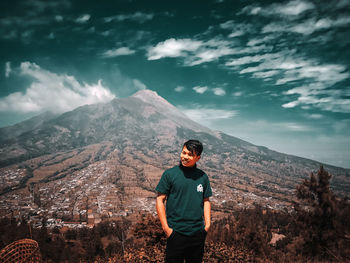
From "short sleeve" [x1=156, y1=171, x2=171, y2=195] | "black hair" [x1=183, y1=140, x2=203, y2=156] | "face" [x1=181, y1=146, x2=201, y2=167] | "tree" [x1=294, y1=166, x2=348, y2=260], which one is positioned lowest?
"tree" [x1=294, y1=166, x2=348, y2=260]

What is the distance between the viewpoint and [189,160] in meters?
3.15

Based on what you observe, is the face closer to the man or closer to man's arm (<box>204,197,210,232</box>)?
the man

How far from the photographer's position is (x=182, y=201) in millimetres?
3092

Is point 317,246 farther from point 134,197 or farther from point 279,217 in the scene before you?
point 134,197

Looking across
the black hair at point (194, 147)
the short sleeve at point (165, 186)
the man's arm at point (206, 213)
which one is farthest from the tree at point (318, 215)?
the short sleeve at point (165, 186)

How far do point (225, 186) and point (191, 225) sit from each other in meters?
210

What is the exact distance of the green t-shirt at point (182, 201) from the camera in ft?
9.89

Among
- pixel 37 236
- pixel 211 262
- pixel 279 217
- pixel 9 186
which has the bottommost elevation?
pixel 9 186

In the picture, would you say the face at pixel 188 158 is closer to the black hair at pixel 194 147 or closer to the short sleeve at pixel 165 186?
the black hair at pixel 194 147

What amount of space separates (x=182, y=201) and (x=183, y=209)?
132 millimetres

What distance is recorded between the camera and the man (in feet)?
9.62

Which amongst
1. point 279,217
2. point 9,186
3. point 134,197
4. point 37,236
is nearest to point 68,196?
point 134,197

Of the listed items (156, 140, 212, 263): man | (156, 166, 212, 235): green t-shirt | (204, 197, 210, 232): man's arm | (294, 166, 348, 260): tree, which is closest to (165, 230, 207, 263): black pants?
(156, 140, 212, 263): man

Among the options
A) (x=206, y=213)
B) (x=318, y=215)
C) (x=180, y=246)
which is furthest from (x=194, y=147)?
(x=318, y=215)
